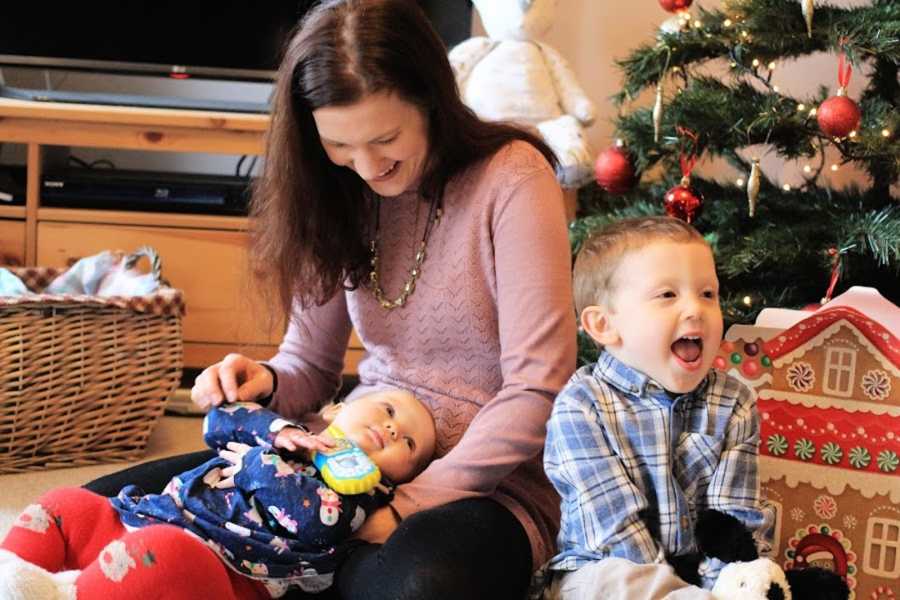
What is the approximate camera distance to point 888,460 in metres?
1.39

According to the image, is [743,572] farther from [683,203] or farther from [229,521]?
[683,203]

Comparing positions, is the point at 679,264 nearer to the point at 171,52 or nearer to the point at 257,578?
the point at 257,578

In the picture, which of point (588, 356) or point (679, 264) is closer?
point (679, 264)

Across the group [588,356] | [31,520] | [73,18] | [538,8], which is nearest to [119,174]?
[73,18]

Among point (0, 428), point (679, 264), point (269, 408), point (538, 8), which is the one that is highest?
point (538, 8)

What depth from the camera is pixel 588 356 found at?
6.66ft

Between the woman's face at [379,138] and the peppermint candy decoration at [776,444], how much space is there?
556 millimetres

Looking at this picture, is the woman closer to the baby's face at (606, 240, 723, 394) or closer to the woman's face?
the woman's face

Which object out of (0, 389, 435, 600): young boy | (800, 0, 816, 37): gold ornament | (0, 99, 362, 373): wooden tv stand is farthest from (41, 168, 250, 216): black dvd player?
(0, 389, 435, 600): young boy

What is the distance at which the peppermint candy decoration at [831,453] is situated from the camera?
4.63ft

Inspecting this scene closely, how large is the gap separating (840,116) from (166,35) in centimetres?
179

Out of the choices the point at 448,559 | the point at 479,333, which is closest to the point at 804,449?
the point at 479,333

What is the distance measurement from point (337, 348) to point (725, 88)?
0.88 m

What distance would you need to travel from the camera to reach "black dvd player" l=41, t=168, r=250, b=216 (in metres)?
2.70
